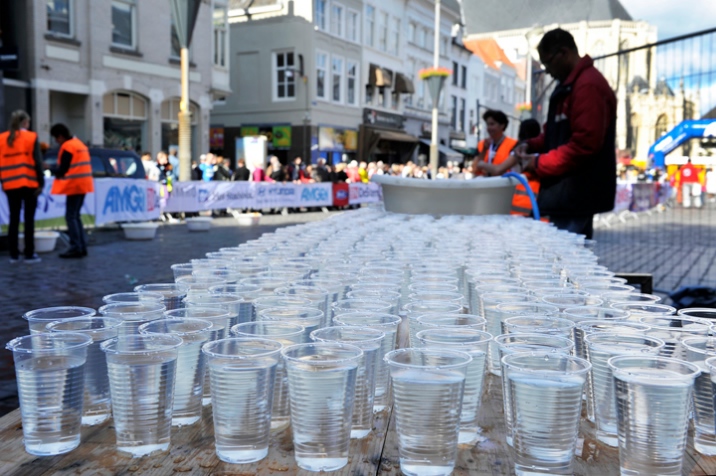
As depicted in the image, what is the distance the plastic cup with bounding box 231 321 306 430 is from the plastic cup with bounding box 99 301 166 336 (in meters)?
0.28

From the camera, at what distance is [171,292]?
212 cm

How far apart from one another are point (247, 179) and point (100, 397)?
19.3m

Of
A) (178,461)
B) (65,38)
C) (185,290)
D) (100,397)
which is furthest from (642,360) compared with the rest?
(65,38)

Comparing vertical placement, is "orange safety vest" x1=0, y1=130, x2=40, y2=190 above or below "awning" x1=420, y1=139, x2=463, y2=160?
below

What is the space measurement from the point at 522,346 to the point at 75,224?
9.98m

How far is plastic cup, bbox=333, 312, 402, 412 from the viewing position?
61.1 inches

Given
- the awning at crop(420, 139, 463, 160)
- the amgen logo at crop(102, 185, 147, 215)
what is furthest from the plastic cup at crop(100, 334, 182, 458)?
the awning at crop(420, 139, 463, 160)

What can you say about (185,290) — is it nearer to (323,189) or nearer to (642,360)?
(642,360)

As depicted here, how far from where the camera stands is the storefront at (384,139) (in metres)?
35.8

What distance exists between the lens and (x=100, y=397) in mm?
1453

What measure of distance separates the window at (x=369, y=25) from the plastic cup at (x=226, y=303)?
119ft

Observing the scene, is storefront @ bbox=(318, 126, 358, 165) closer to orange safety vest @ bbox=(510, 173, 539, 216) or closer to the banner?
the banner

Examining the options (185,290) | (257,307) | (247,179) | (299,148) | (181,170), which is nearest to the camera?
(257,307)

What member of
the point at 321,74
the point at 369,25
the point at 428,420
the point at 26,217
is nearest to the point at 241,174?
the point at 26,217
